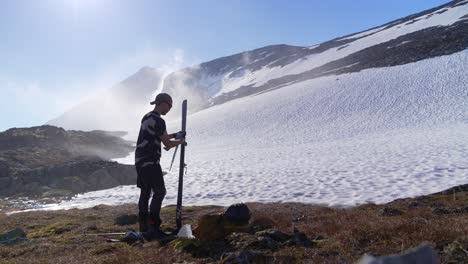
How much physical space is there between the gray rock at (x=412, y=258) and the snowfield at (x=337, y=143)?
9053 mm

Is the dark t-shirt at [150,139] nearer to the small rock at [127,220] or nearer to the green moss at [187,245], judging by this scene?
the green moss at [187,245]

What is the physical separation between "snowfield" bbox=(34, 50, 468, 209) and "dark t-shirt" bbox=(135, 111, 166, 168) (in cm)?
622

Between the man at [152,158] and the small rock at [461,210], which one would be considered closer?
the small rock at [461,210]

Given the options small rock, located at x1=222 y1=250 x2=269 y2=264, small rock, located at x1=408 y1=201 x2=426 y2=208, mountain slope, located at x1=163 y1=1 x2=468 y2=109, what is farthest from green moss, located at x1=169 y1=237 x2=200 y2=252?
mountain slope, located at x1=163 y1=1 x2=468 y2=109

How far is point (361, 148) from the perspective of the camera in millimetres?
22984

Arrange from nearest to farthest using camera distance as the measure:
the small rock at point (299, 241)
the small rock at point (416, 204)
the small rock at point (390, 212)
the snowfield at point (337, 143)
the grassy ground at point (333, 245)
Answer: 1. the grassy ground at point (333, 245)
2. the small rock at point (299, 241)
3. the small rock at point (390, 212)
4. the small rock at point (416, 204)
5. the snowfield at point (337, 143)

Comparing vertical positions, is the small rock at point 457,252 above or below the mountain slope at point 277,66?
below

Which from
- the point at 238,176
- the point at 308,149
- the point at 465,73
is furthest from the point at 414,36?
the point at 238,176

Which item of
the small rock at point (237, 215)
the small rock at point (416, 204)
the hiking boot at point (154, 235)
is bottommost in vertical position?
the small rock at point (416, 204)

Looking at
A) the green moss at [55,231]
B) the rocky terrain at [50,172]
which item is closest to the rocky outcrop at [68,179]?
the rocky terrain at [50,172]

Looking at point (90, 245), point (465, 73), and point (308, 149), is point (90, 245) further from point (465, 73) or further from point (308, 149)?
point (465, 73)

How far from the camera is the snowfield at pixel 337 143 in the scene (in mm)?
14086

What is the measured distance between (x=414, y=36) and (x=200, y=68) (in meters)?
96.1

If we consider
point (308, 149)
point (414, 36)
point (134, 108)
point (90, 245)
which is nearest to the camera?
point (90, 245)
